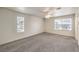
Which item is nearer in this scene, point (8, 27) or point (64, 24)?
point (8, 27)

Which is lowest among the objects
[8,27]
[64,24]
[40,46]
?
[40,46]

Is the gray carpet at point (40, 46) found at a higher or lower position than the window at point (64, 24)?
lower

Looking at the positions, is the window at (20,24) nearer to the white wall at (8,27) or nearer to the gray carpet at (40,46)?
the white wall at (8,27)

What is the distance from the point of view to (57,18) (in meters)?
6.96

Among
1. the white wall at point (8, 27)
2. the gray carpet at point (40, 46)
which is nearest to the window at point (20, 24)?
the white wall at point (8, 27)

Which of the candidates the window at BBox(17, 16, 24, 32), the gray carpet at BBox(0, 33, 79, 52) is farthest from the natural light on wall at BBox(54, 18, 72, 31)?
the window at BBox(17, 16, 24, 32)

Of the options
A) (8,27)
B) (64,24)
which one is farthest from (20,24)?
(64,24)

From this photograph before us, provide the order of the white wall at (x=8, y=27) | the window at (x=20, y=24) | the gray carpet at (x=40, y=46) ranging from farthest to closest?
the window at (x=20, y=24)
the white wall at (x=8, y=27)
the gray carpet at (x=40, y=46)

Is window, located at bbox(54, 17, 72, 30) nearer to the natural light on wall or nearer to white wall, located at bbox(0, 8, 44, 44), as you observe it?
the natural light on wall

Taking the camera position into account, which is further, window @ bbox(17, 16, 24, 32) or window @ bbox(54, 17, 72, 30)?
window @ bbox(54, 17, 72, 30)

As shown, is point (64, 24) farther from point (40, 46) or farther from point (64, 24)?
point (40, 46)

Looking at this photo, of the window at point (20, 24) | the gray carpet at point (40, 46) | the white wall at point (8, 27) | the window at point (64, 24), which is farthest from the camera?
the window at point (64, 24)
